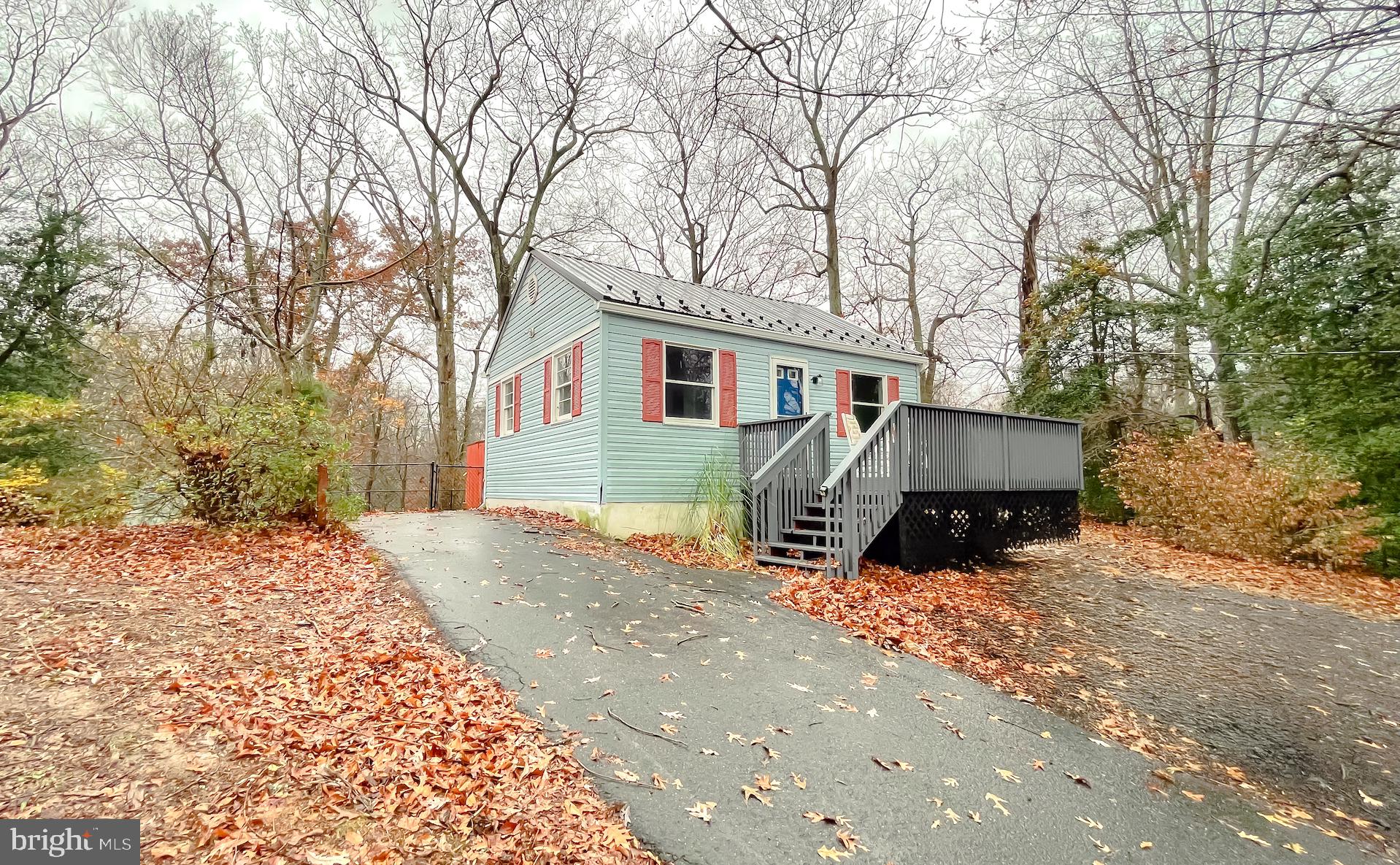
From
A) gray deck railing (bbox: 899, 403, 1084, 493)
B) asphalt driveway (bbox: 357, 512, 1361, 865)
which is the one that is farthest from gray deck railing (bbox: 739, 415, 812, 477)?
asphalt driveway (bbox: 357, 512, 1361, 865)

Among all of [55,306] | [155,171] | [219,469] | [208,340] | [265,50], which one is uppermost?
[265,50]

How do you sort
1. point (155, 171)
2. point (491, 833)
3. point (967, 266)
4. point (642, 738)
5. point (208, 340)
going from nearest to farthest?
point (491, 833)
point (642, 738)
point (208, 340)
point (155, 171)
point (967, 266)

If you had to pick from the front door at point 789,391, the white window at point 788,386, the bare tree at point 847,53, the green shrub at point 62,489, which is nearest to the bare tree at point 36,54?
the green shrub at point 62,489

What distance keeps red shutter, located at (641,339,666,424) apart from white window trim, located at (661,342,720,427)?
29mm

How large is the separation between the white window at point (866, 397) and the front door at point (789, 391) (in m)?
1.36

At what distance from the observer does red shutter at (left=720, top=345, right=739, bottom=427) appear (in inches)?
396

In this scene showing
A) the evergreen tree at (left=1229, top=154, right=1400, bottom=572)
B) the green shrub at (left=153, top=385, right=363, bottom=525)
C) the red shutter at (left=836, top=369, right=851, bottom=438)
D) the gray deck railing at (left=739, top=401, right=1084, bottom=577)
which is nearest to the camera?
the green shrub at (left=153, top=385, right=363, bottom=525)

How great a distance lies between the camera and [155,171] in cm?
1412

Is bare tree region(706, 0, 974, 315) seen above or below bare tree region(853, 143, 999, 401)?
below

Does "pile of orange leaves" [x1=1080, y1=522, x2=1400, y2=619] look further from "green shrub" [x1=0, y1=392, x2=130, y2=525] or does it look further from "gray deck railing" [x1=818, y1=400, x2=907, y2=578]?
"green shrub" [x1=0, y1=392, x2=130, y2=525]

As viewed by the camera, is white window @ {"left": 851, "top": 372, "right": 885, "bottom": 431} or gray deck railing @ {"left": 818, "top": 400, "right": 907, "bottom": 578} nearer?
gray deck railing @ {"left": 818, "top": 400, "right": 907, "bottom": 578}

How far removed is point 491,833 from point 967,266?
2324 cm

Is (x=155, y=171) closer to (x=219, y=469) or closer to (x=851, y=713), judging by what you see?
(x=219, y=469)

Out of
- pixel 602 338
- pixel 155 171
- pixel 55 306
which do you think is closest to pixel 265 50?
pixel 155 171
